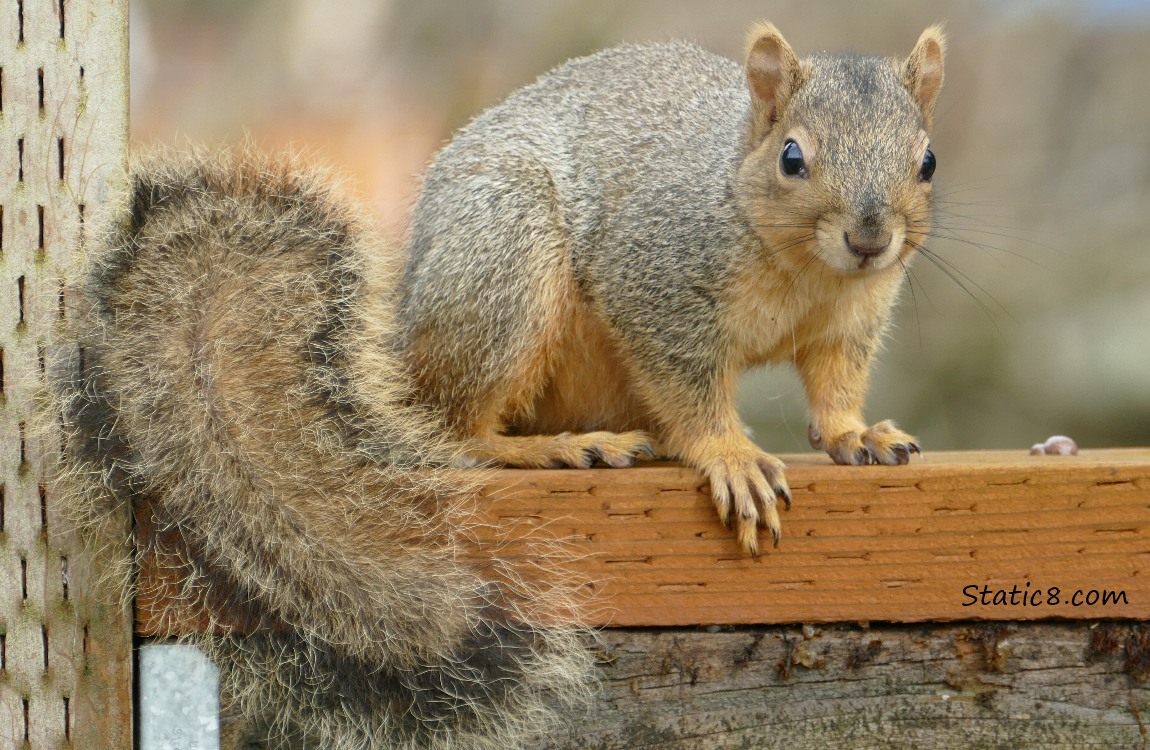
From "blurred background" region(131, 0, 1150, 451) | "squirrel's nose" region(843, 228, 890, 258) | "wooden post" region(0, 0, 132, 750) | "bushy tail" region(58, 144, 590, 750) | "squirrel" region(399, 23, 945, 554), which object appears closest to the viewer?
"bushy tail" region(58, 144, 590, 750)

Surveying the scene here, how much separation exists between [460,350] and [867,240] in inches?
29.1

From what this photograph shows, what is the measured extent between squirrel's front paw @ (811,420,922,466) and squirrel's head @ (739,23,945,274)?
12.9 inches

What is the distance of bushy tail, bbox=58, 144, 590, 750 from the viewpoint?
5.55ft

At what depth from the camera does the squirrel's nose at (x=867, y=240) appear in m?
1.92

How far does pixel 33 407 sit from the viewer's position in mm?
1798

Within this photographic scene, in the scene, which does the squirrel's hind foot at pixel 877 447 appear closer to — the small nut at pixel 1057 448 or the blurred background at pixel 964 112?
the small nut at pixel 1057 448

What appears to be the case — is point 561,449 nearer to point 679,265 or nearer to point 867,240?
point 679,265

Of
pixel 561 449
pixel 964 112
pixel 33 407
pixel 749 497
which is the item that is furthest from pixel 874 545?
pixel 964 112

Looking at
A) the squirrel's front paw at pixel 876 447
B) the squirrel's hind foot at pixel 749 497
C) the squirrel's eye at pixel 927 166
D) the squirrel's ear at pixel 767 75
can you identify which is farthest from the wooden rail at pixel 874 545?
the squirrel's ear at pixel 767 75

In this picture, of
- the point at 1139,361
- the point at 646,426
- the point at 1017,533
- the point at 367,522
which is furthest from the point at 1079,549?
the point at 1139,361

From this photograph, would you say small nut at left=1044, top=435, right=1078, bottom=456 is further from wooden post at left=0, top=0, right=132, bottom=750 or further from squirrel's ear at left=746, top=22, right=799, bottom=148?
wooden post at left=0, top=0, right=132, bottom=750

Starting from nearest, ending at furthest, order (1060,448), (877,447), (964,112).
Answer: (877,447)
(1060,448)
(964,112)

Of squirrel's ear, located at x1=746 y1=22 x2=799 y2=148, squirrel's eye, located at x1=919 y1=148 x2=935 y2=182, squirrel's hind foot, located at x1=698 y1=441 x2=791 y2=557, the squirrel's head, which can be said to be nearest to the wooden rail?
squirrel's hind foot, located at x1=698 y1=441 x2=791 y2=557

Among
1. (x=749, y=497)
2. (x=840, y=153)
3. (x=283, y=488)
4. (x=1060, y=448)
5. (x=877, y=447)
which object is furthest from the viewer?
(x=1060, y=448)
